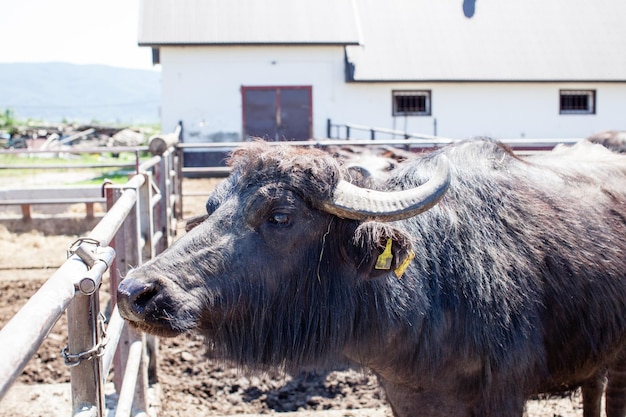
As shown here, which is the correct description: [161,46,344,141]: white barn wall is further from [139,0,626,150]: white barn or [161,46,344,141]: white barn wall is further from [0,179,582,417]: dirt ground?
[0,179,582,417]: dirt ground

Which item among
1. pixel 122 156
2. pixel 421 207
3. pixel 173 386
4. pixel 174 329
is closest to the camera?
pixel 174 329

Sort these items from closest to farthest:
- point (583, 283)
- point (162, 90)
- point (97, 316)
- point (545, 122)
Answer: point (97, 316), point (583, 283), point (162, 90), point (545, 122)

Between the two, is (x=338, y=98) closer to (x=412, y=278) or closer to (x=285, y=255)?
(x=412, y=278)

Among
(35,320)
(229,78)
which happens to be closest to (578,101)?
(229,78)

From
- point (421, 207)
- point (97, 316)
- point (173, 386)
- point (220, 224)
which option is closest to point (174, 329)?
point (97, 316)

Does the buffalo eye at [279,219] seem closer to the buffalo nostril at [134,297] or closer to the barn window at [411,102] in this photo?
the buffalo nostril at [134,297]

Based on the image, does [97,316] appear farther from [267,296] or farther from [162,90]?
[162,90]

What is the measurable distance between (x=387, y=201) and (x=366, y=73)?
20196 mm

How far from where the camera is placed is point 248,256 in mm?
2963

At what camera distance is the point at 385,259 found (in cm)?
298

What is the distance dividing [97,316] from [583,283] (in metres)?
2.52

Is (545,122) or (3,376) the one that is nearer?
(3,376)

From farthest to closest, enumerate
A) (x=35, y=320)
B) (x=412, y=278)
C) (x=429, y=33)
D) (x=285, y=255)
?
(x=429, y=33) < (x=412, y=278) < (x=285, y=255) < (x=35, y=320)

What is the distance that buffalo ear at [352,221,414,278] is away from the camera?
2.98 metres
